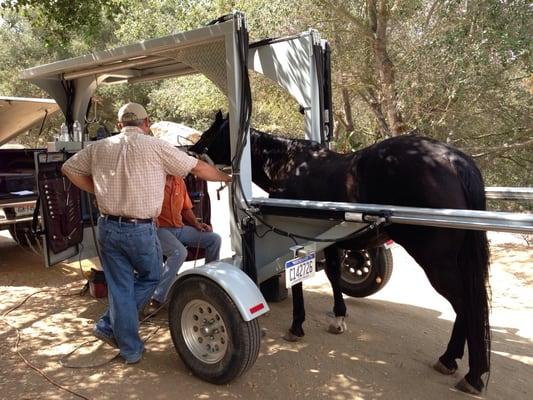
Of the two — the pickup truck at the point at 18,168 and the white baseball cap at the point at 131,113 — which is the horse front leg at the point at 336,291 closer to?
the white baseball cap at the point at 131,113

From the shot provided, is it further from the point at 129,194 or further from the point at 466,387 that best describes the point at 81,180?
the point at 466,387

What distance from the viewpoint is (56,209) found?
4.43m

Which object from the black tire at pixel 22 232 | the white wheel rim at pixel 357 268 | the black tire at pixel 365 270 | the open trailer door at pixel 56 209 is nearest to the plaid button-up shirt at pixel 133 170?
the open trailer door at pixel 56 209

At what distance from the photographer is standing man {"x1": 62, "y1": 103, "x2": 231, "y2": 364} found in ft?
10.7

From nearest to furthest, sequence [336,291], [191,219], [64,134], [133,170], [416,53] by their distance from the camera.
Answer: [133,170] → [336,291] → [191,219] → [64,134] → [416,53]

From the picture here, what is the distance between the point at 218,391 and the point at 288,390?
0.49 meters

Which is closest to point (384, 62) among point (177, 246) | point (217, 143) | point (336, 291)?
point (217, 143)

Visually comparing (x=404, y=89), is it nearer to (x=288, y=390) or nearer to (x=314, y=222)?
(x=314, y=222)

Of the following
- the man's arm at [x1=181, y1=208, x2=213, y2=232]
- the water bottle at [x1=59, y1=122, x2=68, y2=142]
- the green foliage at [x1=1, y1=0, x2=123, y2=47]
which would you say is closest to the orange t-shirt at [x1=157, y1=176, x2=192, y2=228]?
the man's arm at [x1=181, y1=208, x2=213, y2=232]

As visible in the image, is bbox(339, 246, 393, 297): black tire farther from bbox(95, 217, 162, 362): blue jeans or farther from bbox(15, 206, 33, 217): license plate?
bbox(15, 206, 33, 217): license plate

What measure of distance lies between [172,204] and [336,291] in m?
1.72

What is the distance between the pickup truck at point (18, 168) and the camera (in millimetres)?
5934

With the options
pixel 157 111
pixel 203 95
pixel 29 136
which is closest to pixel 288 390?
pixel 203 95

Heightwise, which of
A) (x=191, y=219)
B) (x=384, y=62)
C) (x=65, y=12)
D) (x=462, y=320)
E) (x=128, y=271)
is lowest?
(x=462, y=320)
